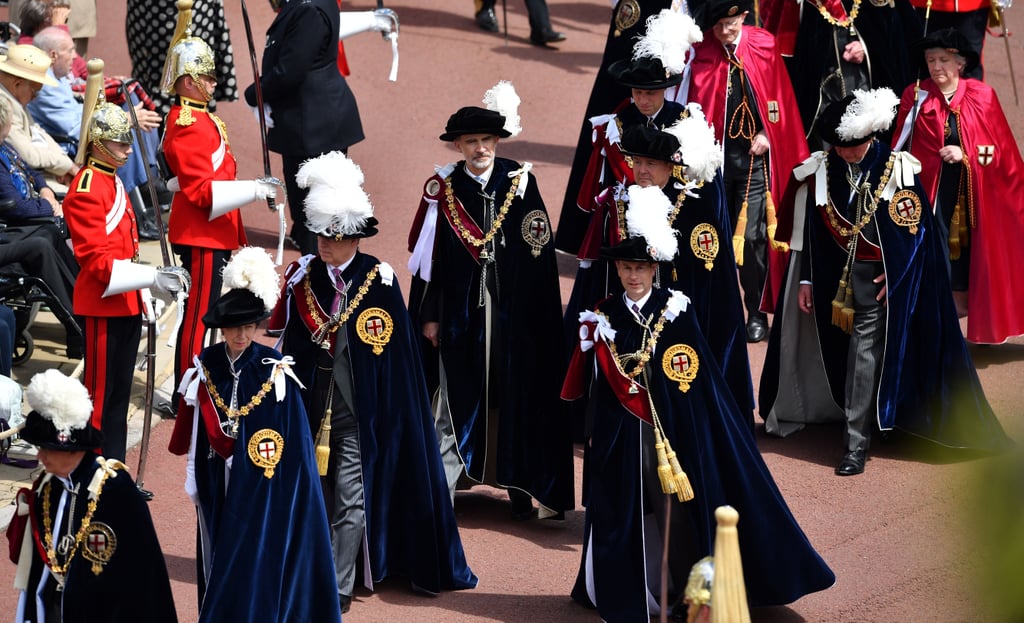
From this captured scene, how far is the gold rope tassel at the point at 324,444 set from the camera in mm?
6305

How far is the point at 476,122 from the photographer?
7.21 meters

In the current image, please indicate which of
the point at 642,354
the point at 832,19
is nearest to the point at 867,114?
the point at 642,354

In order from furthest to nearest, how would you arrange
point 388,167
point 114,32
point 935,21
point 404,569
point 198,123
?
1. point 114,32
2. point 388,167
3. point 935,21
4. point 198,123
5. point 404,569

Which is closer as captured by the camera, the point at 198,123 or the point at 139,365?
the point at 198,123

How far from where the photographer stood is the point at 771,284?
949 cm

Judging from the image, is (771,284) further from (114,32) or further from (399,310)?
(114,32)

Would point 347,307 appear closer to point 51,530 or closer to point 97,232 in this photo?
point 97,232

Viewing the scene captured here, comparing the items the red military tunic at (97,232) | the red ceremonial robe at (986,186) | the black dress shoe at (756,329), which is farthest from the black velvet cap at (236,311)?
the red ceremonial robe at (986,186)

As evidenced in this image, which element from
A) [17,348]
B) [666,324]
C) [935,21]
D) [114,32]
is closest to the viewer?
[666,324]

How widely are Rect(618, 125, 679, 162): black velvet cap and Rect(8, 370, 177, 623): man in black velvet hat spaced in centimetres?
320

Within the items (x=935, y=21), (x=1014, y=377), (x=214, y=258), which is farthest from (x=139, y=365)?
(x=935, y=21)

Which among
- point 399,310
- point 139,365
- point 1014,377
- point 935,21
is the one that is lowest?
point 139,365

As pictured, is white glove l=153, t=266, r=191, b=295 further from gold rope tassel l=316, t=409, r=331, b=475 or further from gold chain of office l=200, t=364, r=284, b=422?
gold chain of office l=200, t=364, r=284, b=422

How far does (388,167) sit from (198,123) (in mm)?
4993
